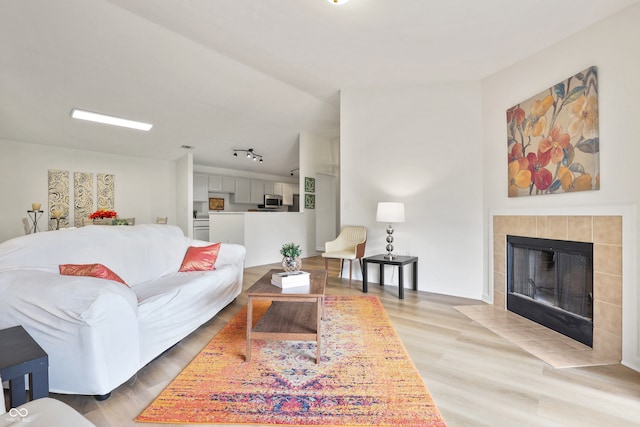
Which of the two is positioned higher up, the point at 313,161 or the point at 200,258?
the point at 313,161

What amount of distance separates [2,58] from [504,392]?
561 centimetres

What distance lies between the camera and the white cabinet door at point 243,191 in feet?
26.1

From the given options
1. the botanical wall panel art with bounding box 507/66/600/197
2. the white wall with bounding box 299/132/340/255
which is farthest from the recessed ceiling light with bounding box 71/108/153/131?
the botanical wall panel art with bounding box 507/66/600/197

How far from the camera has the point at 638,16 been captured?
6.59ft

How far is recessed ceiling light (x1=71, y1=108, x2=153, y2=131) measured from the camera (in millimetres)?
4480

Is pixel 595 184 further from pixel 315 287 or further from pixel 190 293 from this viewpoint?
pixel 190 293

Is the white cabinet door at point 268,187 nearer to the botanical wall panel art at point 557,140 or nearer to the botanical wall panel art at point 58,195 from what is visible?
the botanical wall panel art at point 58,195

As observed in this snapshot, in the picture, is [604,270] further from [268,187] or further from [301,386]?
[268,187]

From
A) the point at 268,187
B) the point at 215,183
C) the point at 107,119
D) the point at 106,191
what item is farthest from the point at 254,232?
the point at 268,187

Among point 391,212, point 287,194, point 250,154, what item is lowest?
point 391,212

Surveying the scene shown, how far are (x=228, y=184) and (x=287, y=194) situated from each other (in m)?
1.96

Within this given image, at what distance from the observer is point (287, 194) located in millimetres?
9102

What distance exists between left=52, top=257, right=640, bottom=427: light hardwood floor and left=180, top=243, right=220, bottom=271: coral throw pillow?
0.65m

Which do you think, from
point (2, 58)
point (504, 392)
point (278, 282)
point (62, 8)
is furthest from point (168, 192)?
point (504, 392)
